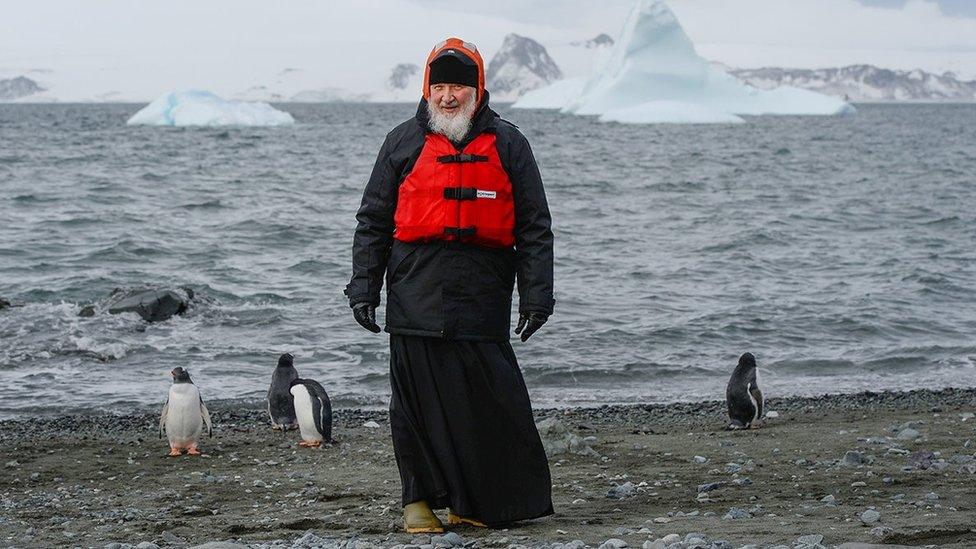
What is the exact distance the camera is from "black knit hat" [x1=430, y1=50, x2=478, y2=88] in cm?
457

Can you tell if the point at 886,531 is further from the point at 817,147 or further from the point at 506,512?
the point at 817,147

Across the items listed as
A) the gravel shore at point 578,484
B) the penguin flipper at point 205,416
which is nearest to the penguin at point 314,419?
the gravel shore at point 578,484

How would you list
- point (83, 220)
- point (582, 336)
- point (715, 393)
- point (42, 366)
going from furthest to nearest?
1. point (83, 220)
2. point (582, 336)
3. point (42, 366)
4. point (715, 393)

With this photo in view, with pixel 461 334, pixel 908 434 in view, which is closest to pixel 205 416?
pixel 461 334

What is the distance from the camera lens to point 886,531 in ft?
14.1

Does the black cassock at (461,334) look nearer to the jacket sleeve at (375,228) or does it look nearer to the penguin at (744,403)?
the jacket sleeve at (375,228)

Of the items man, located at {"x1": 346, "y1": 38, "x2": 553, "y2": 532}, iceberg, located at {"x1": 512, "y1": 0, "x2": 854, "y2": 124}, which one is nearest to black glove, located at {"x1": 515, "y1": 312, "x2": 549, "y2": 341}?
man, located at {"x1": 346, "y1": 38, "x2": 553, "y2": 532}

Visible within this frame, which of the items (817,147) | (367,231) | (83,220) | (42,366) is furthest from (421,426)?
(817,147)

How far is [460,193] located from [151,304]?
32.6 ft

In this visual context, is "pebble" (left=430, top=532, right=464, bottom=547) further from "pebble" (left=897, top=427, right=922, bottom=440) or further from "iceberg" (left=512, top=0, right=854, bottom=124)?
"iceberg" (left=512, top=0, right=854, bottom=124)

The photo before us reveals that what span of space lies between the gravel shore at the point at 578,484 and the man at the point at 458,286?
0.76ft

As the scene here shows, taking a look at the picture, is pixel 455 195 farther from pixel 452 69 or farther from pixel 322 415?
pixel 322 415

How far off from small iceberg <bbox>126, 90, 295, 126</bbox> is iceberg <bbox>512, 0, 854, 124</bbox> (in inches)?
835

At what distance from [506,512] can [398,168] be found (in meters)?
1.36
